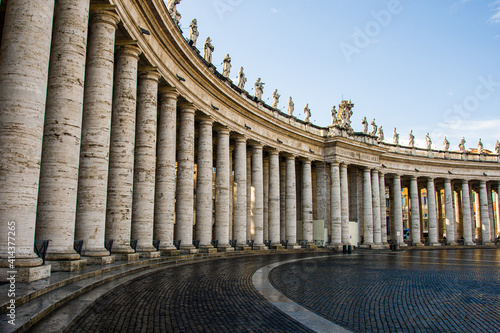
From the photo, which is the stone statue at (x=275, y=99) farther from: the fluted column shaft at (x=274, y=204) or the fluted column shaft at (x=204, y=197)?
the fluted column shaft at (x=204, y=197)

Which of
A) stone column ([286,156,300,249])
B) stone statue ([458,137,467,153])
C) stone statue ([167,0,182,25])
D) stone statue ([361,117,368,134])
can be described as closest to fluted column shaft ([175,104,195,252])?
stone statue ([167,0,182,25])

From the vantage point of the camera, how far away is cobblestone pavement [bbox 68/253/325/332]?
8.33 metres

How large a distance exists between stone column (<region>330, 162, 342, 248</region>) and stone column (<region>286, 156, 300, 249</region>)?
283 inches

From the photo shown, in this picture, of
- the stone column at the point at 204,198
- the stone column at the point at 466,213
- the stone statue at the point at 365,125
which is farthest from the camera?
the stone column at the point at 466,213

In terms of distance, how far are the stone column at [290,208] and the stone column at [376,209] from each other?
1507cm

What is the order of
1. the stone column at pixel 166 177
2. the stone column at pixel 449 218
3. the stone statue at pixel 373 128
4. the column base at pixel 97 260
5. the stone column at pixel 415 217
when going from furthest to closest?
the stone column at pixel 449 218 < the stone column at pixel 415 217 < the stone statue at pixel 373 128 < the stone column at pixel 166 177 < the column base at pixel 97 260

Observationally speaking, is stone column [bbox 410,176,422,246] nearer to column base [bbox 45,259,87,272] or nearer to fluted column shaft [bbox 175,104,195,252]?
fluted column shaft [bbox 175,104,195,252]

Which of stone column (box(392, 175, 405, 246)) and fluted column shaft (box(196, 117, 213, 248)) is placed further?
stone column (box(392, 175, 405, 246))

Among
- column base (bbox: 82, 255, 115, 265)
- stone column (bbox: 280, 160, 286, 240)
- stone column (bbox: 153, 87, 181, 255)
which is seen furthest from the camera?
stone column (bbox: 280, 160, 286, 240)

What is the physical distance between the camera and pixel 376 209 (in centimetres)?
5328

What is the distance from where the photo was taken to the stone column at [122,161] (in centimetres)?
1844

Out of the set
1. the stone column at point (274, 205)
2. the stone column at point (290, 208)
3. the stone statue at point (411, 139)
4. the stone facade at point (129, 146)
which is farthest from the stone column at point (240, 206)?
the stone statue at point (411, 139)

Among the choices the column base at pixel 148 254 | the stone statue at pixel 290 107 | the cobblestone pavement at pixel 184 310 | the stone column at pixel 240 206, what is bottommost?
the cobblestone pavement at pixel 184 310

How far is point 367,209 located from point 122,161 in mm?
39510
